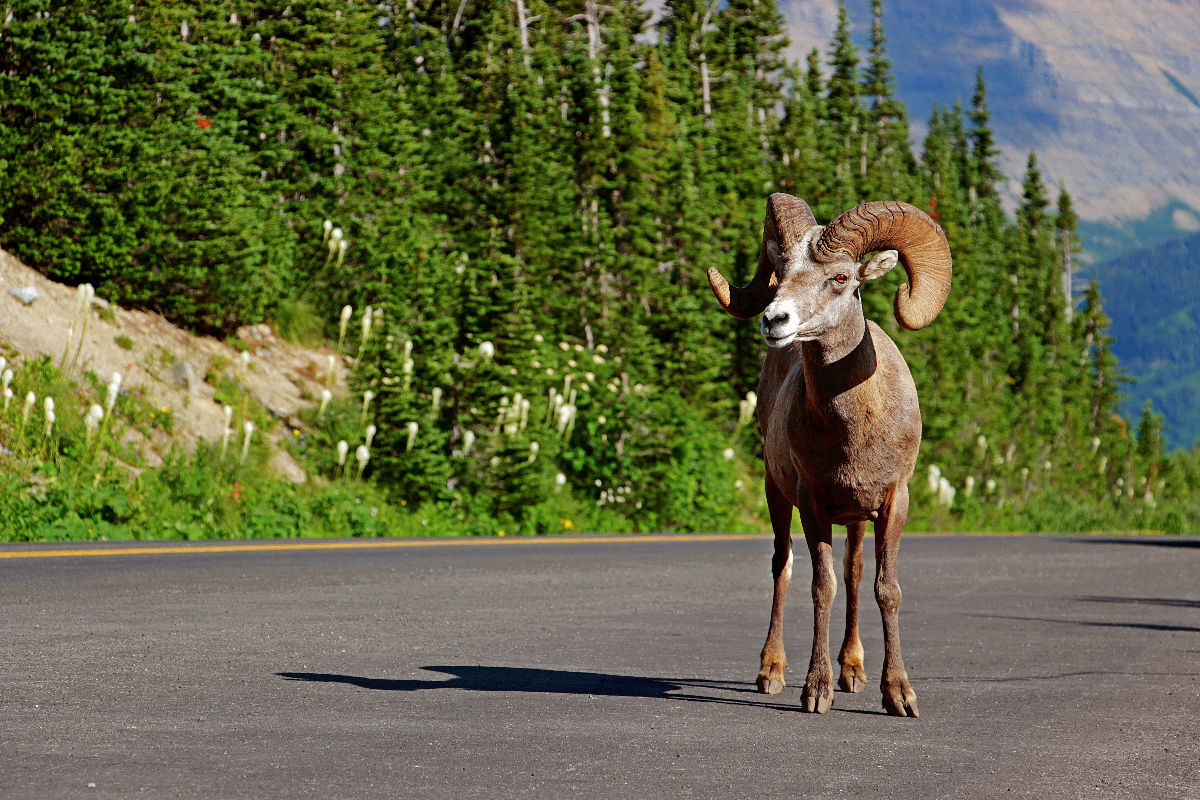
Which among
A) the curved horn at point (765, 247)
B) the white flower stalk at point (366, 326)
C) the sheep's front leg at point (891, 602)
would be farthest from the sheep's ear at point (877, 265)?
the white flower stalk at point (366, 326)

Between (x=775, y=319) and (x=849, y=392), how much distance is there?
0.83m

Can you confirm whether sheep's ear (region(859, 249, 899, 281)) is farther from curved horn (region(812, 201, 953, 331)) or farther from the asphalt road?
the asphalt road

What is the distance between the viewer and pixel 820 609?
8055 mm

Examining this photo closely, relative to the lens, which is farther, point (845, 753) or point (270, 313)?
point (270, 313)

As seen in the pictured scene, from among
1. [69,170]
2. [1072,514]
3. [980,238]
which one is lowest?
[1072,514]

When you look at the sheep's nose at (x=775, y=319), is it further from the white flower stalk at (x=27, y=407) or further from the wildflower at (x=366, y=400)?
the wildflower at (x=366, y=400)

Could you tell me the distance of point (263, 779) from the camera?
227 inches

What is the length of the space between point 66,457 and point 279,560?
5.36 m

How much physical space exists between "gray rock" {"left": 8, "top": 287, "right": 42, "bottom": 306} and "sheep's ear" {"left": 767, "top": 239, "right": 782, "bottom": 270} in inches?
713

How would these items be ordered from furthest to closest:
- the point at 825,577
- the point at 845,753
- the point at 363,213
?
the point at 363,213 → the point at 825,577 → the point at 845,753

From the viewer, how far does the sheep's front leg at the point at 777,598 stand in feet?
28.7

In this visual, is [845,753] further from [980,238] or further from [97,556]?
[980,238]

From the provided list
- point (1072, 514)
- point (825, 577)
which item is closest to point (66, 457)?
A: point (825, 577)

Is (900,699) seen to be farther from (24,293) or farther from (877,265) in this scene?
(24,293)
